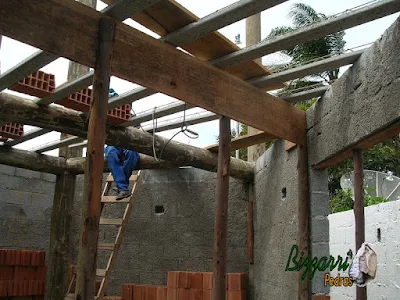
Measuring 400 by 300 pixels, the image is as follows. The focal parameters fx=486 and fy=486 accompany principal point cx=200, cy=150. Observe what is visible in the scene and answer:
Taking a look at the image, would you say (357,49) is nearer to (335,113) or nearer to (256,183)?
(335,113)

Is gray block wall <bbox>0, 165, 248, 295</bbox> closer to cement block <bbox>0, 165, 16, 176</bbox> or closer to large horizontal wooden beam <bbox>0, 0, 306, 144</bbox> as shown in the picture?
cement block <bbox>0, 165, 16, 176</bbox>

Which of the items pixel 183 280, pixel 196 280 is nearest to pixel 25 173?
pixel 183 280

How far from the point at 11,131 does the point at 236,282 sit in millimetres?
3238

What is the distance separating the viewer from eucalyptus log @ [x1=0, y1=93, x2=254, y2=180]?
4.48 meters

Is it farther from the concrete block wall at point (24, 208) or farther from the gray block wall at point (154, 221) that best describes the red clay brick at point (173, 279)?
the concrete block wall at point (24, 208)

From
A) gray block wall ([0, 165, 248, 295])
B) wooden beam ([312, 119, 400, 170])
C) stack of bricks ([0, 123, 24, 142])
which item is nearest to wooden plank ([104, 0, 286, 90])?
wooden beam ([312, 119, 400, 170])

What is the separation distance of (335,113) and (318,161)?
0.48m

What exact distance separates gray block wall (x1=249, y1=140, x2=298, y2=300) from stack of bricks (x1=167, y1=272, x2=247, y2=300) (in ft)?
0.58

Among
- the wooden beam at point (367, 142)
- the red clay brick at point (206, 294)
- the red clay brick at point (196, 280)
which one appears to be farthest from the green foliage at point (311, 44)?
the wooden beam at point (367, 142)

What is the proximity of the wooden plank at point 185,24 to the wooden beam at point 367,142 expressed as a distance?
0.90 meters

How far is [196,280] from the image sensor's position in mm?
6160

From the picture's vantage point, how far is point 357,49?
3.63m

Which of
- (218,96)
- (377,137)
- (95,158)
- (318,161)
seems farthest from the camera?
(318,161)

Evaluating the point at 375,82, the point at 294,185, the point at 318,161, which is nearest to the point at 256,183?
the point at 294,185
